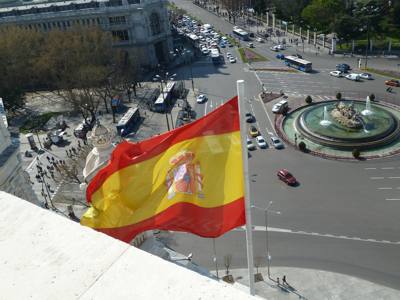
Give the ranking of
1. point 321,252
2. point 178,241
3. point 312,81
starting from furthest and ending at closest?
1. point 312,81
2. point 178,241
3. point 321,252

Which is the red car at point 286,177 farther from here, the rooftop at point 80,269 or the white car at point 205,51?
the white car at point 205,51

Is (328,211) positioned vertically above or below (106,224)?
below

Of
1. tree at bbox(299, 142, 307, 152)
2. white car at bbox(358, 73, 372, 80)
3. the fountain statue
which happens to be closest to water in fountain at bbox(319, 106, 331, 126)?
the fountain statue

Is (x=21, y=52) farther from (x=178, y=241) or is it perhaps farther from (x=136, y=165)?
(x=136, y=165)

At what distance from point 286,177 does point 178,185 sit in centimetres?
3348

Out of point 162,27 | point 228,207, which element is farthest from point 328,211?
point 162,27

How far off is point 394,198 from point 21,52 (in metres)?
69.5

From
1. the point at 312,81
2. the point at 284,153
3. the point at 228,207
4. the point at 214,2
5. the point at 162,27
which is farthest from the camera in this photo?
the point at 214,2

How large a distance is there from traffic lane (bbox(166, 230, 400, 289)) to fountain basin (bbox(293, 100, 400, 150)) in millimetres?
19648

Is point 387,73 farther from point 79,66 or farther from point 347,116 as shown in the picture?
point 79,66

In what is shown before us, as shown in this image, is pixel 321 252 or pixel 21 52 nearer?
pixel 321 252

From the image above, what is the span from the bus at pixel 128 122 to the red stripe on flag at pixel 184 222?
50.7 metres

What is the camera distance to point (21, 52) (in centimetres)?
7819

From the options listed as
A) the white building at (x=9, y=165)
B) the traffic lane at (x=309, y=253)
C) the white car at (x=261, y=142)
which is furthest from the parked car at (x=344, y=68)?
the white building at (x=9, y=165)
